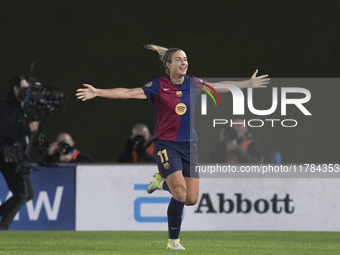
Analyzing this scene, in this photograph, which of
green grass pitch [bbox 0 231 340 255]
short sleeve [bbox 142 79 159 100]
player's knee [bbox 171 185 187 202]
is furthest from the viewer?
green grass pitch [bbox 0 231 340 255]

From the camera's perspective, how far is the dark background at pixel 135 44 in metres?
14.5

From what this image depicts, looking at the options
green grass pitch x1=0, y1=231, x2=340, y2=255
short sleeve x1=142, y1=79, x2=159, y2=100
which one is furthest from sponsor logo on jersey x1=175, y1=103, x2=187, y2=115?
green grass pitch x1=0, y1=231, x2=340, y2=255

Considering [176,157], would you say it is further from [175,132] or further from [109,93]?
[109,93]

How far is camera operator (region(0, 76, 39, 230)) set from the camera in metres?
8.77

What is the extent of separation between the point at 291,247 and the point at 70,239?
8.38 feet

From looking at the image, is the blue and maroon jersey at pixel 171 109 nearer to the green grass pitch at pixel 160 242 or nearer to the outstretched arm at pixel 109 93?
the outstretched arm at pixel 109 93

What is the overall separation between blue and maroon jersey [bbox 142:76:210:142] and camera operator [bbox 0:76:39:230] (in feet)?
10.1

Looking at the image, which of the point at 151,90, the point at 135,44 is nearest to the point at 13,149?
the point at 151,90

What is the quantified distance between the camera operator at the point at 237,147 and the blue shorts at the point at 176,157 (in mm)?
3317

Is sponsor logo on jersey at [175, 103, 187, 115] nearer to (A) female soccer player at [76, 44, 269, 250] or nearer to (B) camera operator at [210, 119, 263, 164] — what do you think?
(A) female soccer player at [76, 44, 269, 250]

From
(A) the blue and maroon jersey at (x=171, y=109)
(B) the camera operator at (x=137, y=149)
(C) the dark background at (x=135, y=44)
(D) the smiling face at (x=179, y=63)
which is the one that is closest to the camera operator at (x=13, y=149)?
(B) the camera operator at (x=137, y=149)

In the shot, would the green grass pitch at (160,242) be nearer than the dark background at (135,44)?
Yes

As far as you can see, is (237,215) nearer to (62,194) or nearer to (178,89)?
(62,194)

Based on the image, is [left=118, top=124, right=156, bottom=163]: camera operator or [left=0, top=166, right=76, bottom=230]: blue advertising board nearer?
[left=0, top=166, right=76, bottom=230]: blue advertising board
